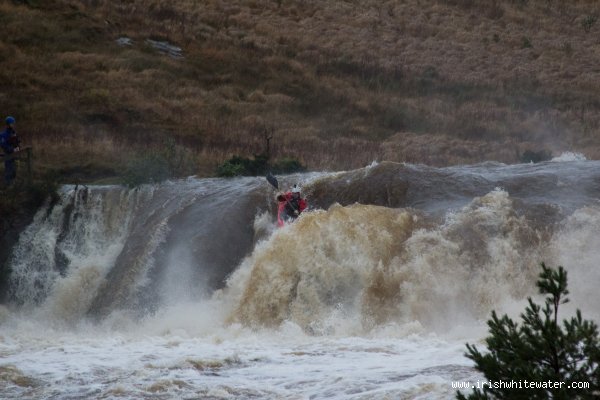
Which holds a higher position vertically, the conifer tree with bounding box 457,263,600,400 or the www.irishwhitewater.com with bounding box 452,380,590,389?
the conifer tree with bounding box 457,263,600,400

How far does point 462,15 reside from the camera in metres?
46.2

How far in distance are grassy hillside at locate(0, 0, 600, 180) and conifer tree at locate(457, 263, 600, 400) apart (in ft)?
56.4

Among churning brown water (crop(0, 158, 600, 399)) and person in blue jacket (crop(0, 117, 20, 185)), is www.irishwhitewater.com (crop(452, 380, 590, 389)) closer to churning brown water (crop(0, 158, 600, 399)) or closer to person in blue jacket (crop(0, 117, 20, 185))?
churning brown water (crop(0, 158, 600, 399))

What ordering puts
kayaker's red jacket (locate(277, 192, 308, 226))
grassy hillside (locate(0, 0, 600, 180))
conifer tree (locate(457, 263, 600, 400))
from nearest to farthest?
conifer tree (locate(457, 263, 600, 400)) < kayaker's red jacket (locate(277, 192, 308, 226)) < grassy hillside (locate(0, 0, 600, 180))

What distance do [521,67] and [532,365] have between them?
3598 cm

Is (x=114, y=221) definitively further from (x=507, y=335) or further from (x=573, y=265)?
(x=507, y=335)

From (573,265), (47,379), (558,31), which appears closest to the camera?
(47,379)

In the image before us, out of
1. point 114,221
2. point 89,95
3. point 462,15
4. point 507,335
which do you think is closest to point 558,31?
point 462,15

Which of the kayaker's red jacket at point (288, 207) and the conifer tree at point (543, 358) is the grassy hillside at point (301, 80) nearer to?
the kayaker's red jacket at point (288, 207)

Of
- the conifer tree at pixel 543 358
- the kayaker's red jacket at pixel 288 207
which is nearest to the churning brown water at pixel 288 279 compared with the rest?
the kayaker's red jacket at pixel 288 207

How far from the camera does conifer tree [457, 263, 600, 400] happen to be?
6414 mm

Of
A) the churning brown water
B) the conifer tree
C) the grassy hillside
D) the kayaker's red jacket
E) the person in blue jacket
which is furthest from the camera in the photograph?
the grassy hillside

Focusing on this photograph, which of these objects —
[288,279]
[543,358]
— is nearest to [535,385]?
[543,358]

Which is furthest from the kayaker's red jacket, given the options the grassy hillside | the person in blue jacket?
the person in blue jacket
